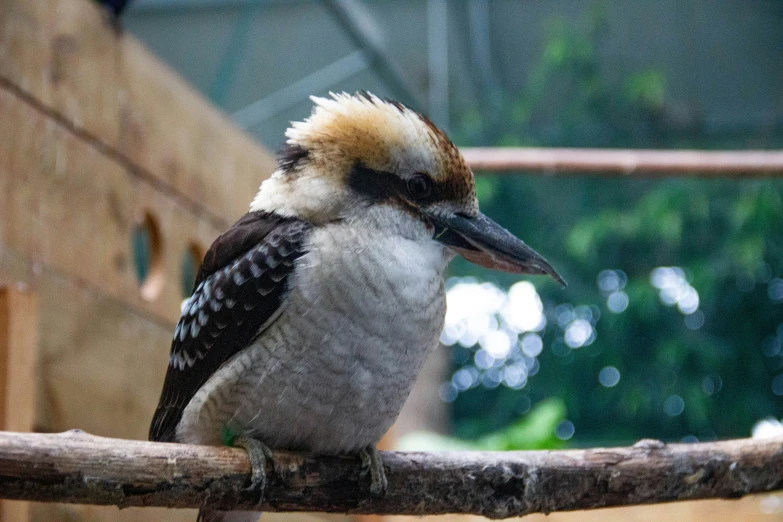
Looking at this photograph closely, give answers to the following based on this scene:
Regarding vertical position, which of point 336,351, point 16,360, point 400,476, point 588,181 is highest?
point 336,351

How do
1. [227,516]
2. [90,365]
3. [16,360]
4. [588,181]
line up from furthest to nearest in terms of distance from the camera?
[588,181] < [90,365] < [16,360] < [227,516]

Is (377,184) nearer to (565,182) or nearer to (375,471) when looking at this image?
(375,471)

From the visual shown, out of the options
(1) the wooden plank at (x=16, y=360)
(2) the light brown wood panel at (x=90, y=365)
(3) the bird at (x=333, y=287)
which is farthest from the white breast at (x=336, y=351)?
(2) the light brown wood panel at (x=90, y=365)

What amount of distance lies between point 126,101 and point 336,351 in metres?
1.36

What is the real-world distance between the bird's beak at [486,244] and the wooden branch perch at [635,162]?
4.35ft

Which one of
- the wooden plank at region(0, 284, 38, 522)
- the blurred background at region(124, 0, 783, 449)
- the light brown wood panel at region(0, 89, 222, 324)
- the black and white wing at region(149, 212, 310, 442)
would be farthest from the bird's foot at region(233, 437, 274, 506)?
the blurred background at region(124, 0, 783, 449)

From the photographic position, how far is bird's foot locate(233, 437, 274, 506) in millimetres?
1142

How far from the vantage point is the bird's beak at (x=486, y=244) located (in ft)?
A: 4.22

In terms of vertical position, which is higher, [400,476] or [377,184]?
[377,184]

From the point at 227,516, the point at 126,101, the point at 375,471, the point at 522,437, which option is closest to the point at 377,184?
the point at 375,471

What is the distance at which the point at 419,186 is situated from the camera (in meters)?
1.27

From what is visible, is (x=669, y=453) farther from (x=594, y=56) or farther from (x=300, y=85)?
(x=594, y=56)

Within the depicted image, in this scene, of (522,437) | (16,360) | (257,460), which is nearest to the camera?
(257,460)

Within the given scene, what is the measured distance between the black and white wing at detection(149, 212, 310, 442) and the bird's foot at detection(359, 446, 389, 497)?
0.81 feet
